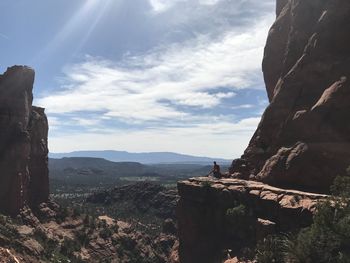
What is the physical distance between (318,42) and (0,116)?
2100 inches

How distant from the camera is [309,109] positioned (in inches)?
1497

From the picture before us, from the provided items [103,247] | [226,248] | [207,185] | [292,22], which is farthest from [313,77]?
[103,247]

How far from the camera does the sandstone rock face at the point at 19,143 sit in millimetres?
71125

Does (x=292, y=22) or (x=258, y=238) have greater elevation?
(x=292, y=22)

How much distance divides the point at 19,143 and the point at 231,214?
47482mm

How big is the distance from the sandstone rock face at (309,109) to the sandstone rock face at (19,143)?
40.3 meters

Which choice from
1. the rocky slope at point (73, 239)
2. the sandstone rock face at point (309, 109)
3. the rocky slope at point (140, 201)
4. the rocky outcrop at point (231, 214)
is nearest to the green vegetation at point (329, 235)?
the rocky outcrop at point (231, 214)

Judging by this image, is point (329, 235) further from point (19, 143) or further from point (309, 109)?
point (19, 143)

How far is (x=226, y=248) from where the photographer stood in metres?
38.4

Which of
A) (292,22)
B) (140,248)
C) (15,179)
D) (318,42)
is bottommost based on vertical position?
(140,248)

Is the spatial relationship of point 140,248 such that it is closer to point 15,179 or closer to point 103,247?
point 103,247

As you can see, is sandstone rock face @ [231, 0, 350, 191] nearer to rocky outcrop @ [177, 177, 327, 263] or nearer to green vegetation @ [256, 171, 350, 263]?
rocky outcrop @ [177, 177, 327, 263]

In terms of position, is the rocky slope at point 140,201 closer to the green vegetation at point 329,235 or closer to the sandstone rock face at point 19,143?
the sandstone rock face at point 19,143

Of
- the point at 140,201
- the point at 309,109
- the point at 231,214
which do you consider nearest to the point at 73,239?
the point at 231,214
